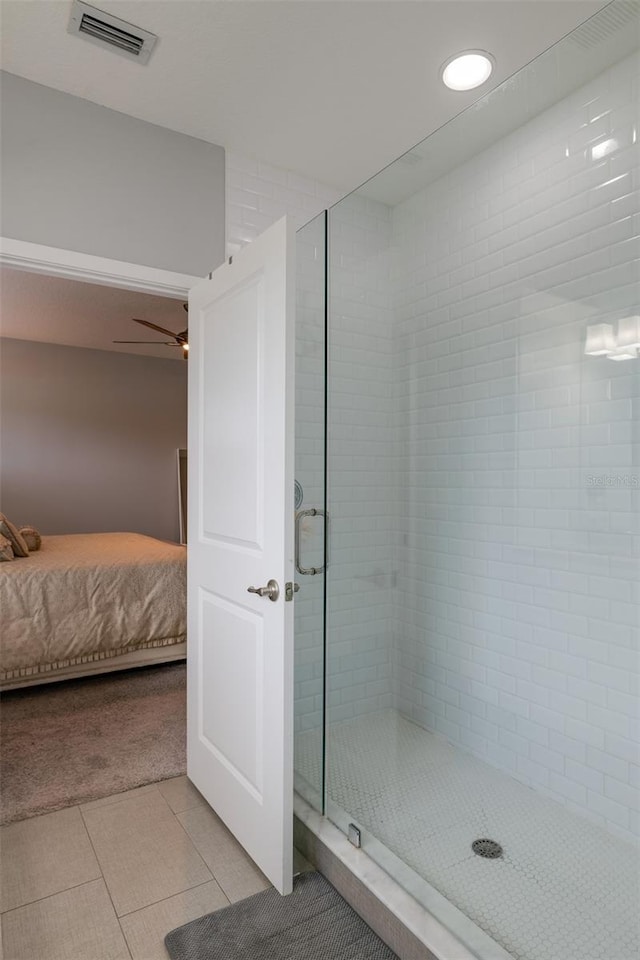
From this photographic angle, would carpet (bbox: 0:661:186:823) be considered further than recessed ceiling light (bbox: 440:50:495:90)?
Yes

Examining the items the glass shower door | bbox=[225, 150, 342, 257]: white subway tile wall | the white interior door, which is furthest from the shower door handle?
bbox=[225, 150, 342, 257]: white subway tile wall

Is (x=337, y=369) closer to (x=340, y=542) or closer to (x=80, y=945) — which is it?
(x=340, y=542)

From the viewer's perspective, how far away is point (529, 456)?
190cm

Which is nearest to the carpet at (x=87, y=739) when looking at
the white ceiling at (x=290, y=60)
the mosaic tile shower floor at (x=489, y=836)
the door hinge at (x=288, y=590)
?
the mosaic tile shower floor at (x=489, y=836)

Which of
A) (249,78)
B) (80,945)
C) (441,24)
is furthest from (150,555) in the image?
(441,24)

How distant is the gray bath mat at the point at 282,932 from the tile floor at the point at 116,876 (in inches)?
2.2

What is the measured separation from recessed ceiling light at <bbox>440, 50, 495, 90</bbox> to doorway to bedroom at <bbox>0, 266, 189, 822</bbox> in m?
1.34

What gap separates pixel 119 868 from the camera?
6.23ft

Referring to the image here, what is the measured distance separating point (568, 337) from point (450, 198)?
26.9 inches

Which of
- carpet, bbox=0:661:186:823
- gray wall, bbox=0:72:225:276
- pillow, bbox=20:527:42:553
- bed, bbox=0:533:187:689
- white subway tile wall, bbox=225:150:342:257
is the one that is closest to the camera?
gray wall, bbox=0:72:225:276

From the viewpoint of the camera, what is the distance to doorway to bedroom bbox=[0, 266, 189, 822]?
2.74 meters

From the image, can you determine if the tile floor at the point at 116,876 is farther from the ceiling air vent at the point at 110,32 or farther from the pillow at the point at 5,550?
the ceiling air vent at the point at 110,32

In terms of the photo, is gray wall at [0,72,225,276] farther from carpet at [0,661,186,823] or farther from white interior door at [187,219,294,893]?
carpet at [0,661,186,823]

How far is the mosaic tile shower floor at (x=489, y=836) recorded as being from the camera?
4.76 ft
